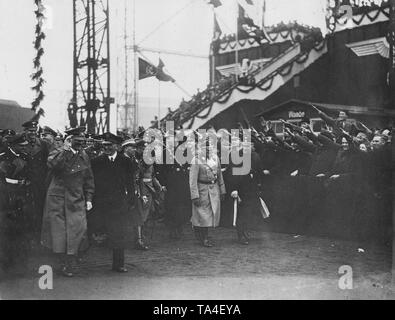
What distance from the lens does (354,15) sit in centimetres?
1930

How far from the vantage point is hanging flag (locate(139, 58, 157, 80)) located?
805 inches

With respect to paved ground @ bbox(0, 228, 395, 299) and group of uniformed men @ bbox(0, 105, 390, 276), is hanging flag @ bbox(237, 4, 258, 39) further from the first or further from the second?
paved ground @ bbox(0, 228, 395, 299)

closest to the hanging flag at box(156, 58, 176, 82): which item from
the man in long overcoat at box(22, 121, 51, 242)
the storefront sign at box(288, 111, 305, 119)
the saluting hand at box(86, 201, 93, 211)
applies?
the storefront sign at box(288, 111, 305, 119)

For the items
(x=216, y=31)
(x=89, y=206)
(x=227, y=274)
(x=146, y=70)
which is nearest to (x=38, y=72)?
(x=89, y=206)

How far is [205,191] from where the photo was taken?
8.98 m

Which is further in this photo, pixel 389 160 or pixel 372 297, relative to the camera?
pixel 389 160

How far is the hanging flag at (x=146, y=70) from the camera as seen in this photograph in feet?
67.1

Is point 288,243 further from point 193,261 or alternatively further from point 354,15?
point 354,15

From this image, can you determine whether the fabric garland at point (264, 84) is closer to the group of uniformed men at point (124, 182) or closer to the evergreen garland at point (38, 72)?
the evergreen garland at point (38, 72)

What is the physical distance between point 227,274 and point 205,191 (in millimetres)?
2360

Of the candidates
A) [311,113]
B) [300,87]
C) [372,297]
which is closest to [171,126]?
[300,87]

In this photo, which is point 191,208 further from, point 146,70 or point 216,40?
point 216,40
